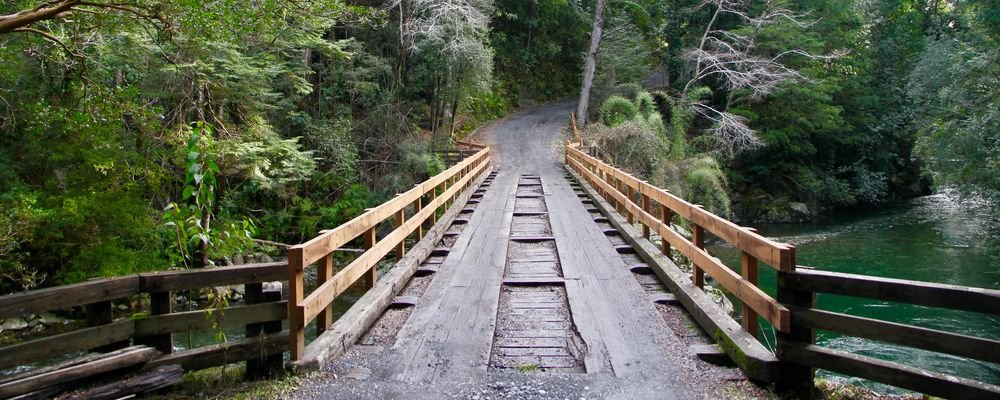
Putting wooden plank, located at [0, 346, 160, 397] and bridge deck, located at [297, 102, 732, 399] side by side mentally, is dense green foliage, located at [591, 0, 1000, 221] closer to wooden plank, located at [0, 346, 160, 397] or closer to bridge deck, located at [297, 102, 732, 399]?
bridge deck, located at [297, 102, 732, 399]

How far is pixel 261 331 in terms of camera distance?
411 cm

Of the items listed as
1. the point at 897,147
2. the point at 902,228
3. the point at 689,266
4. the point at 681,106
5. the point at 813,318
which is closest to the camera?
the point at 813,318

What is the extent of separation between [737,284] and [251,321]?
3.34 metres

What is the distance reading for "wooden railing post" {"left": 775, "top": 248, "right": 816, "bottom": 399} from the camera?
3.56 meters

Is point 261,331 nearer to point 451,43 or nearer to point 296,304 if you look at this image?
point 296,304

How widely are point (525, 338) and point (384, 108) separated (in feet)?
62.0

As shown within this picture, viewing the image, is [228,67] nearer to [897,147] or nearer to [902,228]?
[902,228]

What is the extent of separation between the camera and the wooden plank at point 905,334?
3000 millimetres

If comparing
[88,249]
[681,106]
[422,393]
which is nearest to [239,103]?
[88,249]

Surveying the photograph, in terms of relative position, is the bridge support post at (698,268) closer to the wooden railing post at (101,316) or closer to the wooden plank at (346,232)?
the wooden plank at (346,232)

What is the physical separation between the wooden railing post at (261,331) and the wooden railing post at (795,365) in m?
3.15

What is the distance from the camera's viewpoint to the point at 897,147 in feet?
98.6

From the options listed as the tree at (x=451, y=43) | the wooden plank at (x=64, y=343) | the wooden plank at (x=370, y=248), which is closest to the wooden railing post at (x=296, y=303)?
the wooden plank at (x=64, y=343)

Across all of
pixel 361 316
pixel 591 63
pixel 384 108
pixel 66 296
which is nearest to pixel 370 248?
pixel 361 316
